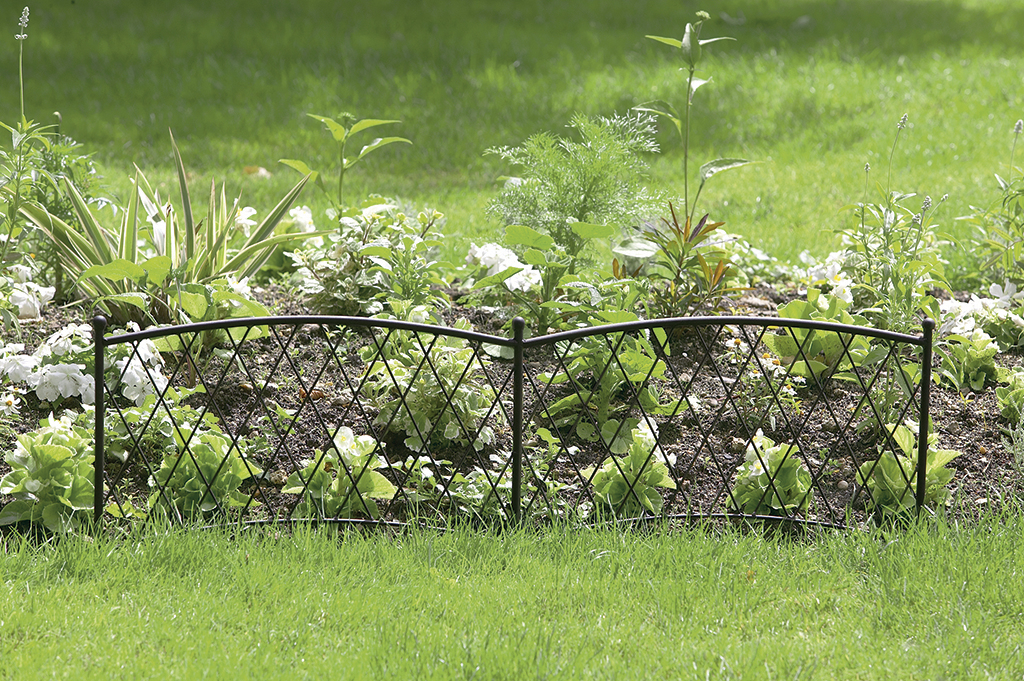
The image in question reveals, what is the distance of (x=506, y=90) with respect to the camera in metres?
8.05

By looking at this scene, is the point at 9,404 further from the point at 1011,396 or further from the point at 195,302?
the point at 1011,396

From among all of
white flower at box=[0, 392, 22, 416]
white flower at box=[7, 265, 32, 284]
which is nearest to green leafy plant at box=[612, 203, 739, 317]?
white flower at box=[0, 392, 22, 416]

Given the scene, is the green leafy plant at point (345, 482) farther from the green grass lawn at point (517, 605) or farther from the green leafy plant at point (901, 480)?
the green leafy plant at point (901, 480)

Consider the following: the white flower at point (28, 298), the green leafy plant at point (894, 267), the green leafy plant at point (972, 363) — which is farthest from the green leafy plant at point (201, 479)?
the green leafy plant at point (972, 363)

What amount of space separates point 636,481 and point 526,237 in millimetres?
814

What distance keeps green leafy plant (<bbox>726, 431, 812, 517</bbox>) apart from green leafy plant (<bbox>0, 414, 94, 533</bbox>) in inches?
67.3

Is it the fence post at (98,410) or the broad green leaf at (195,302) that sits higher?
the broad green leaf at (195,302)

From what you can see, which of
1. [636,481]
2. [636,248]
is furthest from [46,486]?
[636,248]

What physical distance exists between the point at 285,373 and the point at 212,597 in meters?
1.19

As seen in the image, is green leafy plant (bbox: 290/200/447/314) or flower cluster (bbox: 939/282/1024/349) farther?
flower cluster (bbox: 939/282/1024/349)

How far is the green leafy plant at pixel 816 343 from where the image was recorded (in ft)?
10.2

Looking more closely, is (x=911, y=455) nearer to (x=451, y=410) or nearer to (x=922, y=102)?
(x=451, y=410)

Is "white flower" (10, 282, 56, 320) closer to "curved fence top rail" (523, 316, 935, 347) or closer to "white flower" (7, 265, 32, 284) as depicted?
"white flower" (7, 265, 32, 284)

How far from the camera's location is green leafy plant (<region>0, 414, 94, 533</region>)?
7.93 feet
